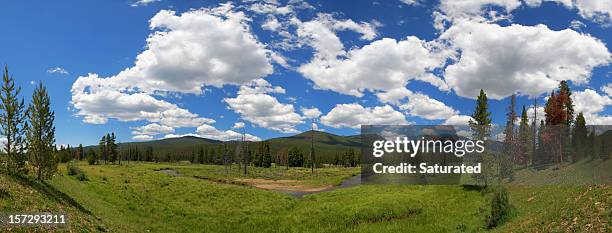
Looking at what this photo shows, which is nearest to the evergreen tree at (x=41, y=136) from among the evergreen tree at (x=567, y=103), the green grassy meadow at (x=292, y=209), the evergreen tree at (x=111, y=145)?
the green grassy meadow at (x=292, y=209)

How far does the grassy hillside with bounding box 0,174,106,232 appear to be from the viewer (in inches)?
766

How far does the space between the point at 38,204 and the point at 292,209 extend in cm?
2542

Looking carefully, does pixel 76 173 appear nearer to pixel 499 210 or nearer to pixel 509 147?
pixel 499 210

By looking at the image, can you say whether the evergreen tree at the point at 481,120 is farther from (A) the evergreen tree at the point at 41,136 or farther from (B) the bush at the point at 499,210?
(A) the evergreen tree at the point at 41,136

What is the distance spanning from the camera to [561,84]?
2741 inches

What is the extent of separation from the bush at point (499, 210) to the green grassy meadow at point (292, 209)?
496 mm

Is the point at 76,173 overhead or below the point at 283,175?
overhead

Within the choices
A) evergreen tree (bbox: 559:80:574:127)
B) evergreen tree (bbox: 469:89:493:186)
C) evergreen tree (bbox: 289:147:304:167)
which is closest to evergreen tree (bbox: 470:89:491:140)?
evergreen tree (bbox: 469:89:493:186)

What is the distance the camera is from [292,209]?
4350 cm

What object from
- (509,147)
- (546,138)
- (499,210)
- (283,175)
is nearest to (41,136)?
(499,210)

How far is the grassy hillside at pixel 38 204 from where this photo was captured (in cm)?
1945

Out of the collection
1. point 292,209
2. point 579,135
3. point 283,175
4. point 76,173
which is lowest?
point 283,175

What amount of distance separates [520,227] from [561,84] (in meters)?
57.2

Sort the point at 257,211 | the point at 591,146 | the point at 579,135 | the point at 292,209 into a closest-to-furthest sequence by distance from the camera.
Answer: the point at 257,211 < the point at 292,209 < the point at 591,146 < the point at 579,135
